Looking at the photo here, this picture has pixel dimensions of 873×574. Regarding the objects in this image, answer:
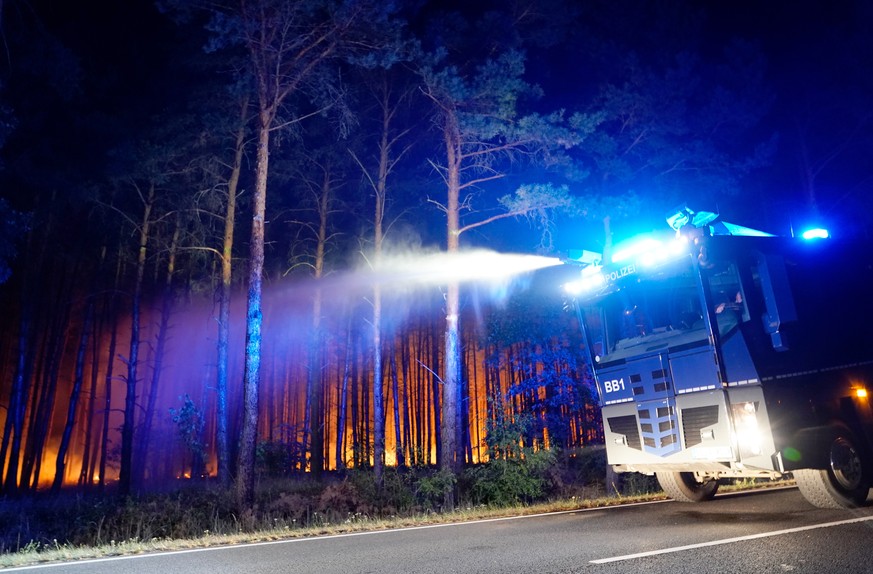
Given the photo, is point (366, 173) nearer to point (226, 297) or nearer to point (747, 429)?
point (226, 297)

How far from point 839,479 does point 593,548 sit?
3.50 m

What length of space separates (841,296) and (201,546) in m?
9.33

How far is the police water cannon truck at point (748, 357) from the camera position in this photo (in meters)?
7.03

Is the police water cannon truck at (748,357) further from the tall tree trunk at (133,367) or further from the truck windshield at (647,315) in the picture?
the tall tree trunk at (133,367)

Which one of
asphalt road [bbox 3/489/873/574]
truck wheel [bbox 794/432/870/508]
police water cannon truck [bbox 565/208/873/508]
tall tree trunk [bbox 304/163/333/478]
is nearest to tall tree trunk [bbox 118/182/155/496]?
tall tree trunk [bbox 304/163/333/478]

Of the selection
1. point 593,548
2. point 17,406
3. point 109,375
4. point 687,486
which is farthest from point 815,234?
point 109,375

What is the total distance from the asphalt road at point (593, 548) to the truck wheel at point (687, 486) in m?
0.38

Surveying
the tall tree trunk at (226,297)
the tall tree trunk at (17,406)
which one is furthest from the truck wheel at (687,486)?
the tall tree trunk at (17,406)

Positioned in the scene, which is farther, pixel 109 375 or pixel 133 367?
pixel 109 375

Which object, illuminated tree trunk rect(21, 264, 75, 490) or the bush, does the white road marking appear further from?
illuminated tree trunk rect(21, 264, 75, 490)

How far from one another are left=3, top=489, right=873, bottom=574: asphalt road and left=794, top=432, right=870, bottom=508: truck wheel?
0.57 feet

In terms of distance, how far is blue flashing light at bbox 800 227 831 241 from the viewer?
8.15m

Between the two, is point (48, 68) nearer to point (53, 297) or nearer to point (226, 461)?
point (226, 461)

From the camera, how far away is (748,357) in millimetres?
7020
